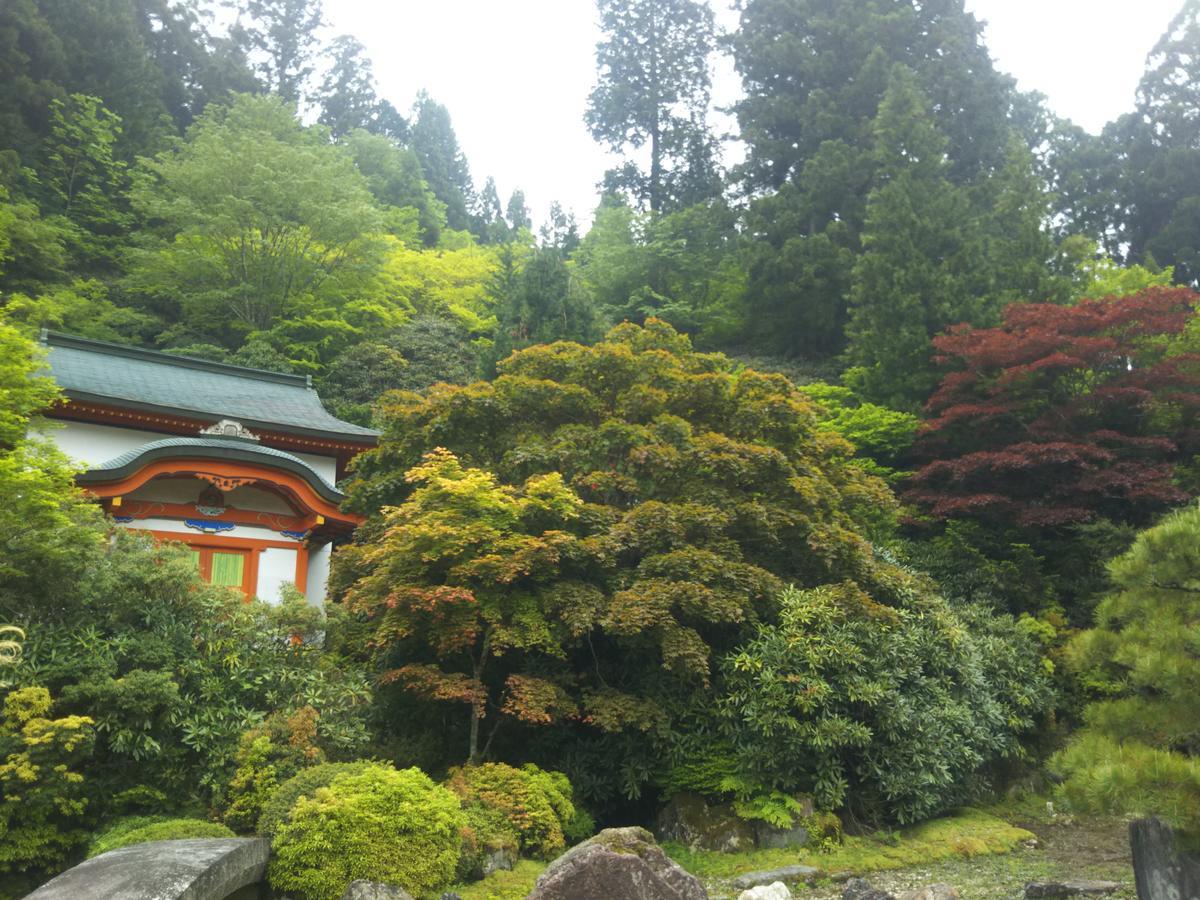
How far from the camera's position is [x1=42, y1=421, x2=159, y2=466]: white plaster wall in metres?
12.2

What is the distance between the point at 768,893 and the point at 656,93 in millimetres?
28754

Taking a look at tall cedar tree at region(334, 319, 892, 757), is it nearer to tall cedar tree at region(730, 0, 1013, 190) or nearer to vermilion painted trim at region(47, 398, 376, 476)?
vermilion painted trim at region(47, 398, 376, 476)

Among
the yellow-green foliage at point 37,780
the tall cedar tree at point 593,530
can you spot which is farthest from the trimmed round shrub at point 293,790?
the tall cedar tree at point 593,530

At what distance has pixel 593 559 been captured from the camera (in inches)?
349

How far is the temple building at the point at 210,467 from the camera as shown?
37.1 feet

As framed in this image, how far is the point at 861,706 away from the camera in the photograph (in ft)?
29.3

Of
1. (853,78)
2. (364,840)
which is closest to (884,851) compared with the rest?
(364,840)

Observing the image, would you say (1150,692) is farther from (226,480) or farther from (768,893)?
(226,480)

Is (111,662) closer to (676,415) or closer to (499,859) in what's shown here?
(499,859)

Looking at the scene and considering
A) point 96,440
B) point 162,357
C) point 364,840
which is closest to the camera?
point 364,840

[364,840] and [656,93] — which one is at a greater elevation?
[656,93]

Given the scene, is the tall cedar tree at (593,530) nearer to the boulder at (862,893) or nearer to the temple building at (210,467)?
the temple building at (210,467)

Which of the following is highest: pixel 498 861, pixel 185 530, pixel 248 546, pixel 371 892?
pixel 185 530

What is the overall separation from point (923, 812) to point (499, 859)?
4.76m
